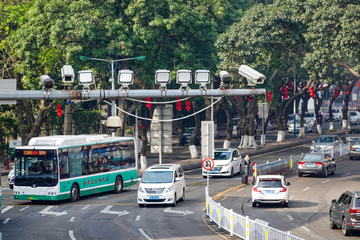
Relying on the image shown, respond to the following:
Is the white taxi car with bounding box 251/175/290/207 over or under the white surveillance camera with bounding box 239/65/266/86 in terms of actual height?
under

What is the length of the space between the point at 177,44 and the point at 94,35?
827cm

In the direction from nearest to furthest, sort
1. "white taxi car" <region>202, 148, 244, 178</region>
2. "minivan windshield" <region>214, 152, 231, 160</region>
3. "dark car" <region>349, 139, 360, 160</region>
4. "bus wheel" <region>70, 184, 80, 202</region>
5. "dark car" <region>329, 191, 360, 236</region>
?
"dark car" <region>329, 191, 360, 236</region> < "bus wheel" <region>70, 184, 80, 202</region> < "white taxi car" <region>202, 148, 244, 178</region> < "minivan windshield" <region>214, 152, 231, 160</region> < "dark car" <region>349, 139, 360, 160</region>

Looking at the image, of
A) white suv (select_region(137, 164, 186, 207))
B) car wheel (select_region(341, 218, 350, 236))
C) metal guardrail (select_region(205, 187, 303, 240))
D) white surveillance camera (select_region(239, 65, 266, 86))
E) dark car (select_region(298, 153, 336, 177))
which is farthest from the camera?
dark car (select_region(298, 153, 336, 177))

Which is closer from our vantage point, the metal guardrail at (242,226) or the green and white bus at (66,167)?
the metal guardrail at (242,226)

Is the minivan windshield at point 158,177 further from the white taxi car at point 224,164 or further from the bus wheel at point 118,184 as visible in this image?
the white taxi car at point 224,164

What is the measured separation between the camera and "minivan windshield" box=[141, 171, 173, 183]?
26562 millimetres

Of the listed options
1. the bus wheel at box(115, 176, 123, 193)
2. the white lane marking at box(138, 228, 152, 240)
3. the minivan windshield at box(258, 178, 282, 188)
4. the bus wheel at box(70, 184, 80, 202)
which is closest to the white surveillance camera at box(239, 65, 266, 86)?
the white lane marking at box(138, 228, 152, 240)

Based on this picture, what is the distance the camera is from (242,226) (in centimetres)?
1816

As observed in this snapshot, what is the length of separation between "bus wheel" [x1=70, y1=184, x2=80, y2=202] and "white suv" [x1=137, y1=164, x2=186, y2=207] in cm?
422

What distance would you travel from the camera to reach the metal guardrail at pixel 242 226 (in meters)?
15.0

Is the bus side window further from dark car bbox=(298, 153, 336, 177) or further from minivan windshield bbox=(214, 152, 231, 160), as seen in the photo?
dark car bbox=(298, 153, 336, 177)

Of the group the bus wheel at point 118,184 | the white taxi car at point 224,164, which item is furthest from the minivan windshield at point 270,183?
the white taxi car at point 224,164

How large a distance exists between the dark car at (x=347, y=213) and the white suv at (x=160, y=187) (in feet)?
27.2

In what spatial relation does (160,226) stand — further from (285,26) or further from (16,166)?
(285,26)
